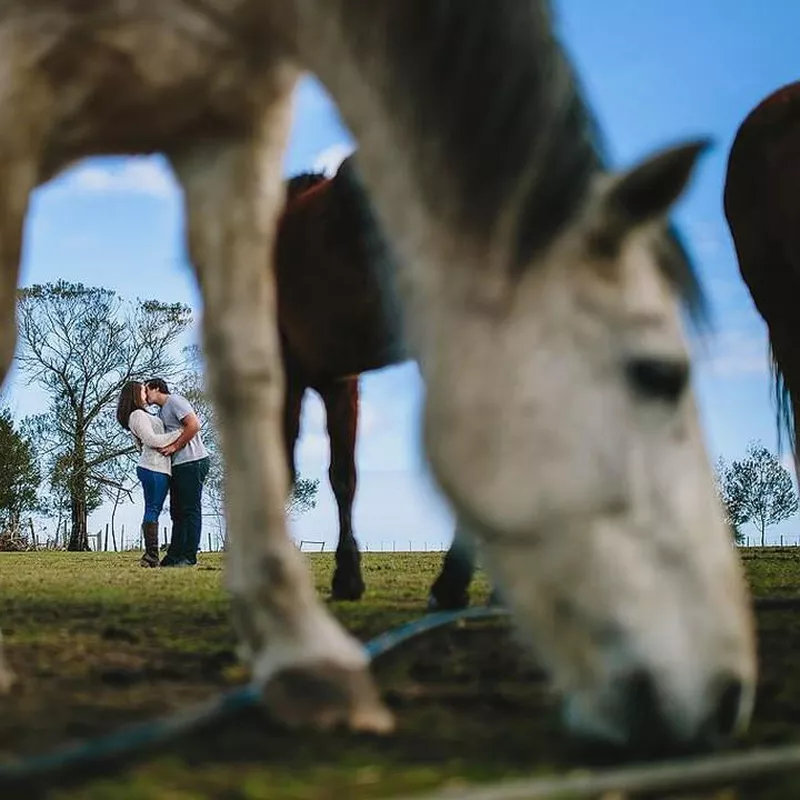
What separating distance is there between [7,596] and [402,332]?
3.67 metres

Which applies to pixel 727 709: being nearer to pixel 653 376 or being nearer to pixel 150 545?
pixel 653 376

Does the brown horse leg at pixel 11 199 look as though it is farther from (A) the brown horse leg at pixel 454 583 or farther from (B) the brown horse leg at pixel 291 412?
(B) the brown horse leg at pixel 291 412

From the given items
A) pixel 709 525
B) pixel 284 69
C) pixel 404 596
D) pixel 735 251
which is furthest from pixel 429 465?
pixel 735 251

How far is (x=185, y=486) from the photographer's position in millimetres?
8680

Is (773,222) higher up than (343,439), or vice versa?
(773,222)

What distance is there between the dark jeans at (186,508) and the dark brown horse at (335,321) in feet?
12.4

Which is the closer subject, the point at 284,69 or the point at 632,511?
the point at 632,511

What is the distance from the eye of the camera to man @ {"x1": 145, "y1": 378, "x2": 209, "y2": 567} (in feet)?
28.4

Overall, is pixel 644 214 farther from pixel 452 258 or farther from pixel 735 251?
pixel 735 251

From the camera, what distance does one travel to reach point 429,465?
1629 mm

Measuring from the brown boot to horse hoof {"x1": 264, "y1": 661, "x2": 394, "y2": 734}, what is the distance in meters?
7.58

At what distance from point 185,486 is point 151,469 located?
0.69m

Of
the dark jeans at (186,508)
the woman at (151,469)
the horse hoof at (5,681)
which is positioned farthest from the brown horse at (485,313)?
the woman at (151,469)

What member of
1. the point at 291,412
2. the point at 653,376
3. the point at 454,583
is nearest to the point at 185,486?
the point at 291,412
